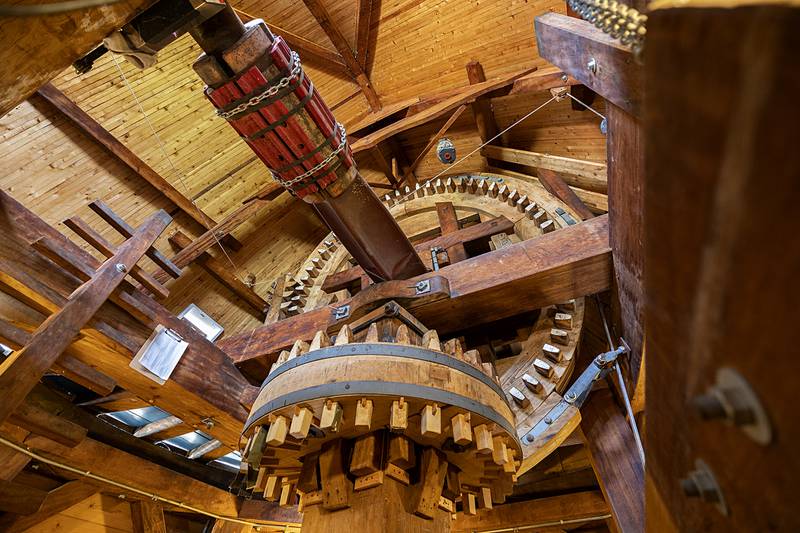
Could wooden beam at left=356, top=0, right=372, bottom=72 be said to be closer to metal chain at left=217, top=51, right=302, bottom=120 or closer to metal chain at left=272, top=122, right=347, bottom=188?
metal chain at left=272, top=122, right=347, bottom=188

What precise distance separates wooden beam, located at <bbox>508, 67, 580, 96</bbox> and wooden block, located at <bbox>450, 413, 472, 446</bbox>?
398 centimetres

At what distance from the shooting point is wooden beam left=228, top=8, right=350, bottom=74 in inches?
223

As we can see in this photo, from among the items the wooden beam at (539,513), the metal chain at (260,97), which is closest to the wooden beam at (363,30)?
the metal chain at (260,97)

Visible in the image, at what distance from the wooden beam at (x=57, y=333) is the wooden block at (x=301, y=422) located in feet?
4.52

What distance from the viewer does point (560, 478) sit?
4.11 meters

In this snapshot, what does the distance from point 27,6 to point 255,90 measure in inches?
36.4

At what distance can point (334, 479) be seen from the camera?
6.12 feet

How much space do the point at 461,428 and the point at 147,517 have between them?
12.6ft

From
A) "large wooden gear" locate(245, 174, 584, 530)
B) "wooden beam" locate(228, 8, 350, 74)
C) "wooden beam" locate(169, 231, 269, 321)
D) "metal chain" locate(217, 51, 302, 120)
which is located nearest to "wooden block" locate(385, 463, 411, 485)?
"large wooden gear" locate(245, 174, 584, 530)

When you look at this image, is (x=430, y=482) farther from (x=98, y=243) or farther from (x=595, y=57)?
(x=98, y=243)

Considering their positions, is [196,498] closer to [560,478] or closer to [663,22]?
[560,478]

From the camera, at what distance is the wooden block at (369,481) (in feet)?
5.95

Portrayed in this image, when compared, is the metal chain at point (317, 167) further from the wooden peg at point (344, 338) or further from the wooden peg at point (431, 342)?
the wooden peg at point (431, 342)

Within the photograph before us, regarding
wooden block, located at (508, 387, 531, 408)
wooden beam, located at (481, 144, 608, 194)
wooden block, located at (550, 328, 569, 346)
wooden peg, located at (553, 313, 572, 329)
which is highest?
wooden beam, located at (481, 144, 608, 194)
